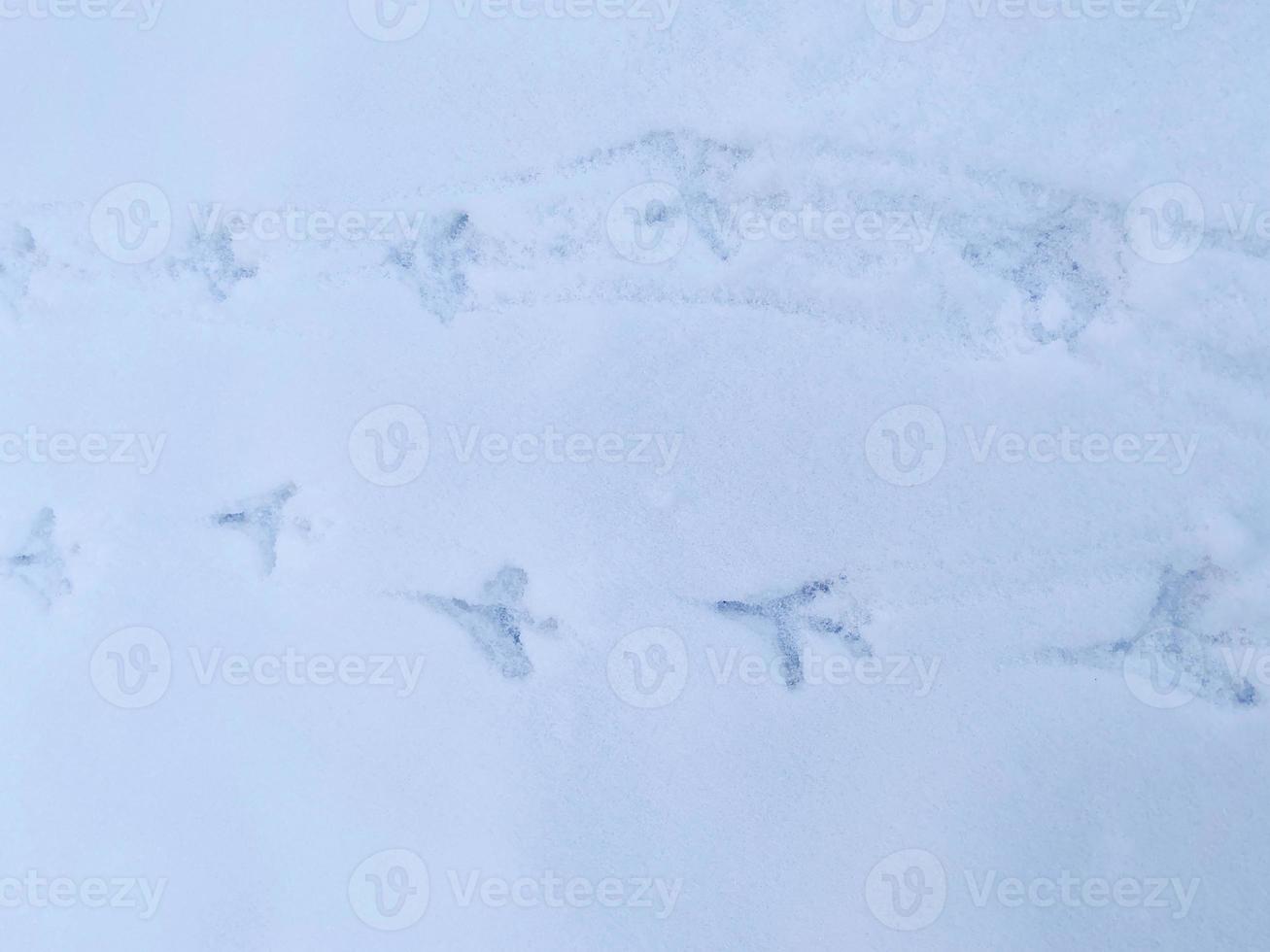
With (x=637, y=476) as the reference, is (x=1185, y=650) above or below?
below

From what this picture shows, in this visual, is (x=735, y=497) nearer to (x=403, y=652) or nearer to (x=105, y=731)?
(x=403, y=652)

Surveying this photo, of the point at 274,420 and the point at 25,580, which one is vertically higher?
the point at 274,420

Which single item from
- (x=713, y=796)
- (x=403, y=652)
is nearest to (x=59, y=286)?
(x=403, y=652)

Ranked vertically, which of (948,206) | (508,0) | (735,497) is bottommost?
(735,497)

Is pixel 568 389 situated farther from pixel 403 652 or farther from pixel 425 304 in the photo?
pixel 403 652

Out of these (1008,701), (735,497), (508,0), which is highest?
(508,0)

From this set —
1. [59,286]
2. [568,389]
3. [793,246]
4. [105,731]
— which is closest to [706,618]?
[568,389]
